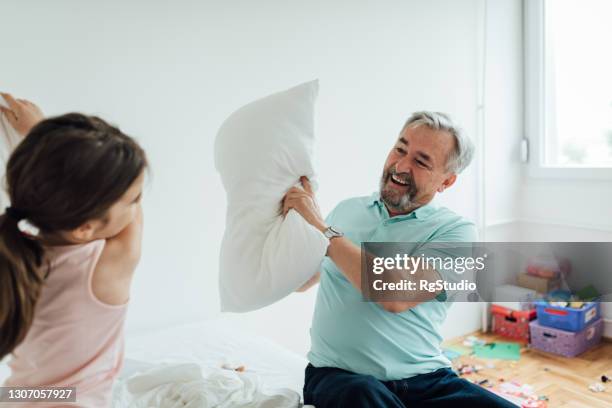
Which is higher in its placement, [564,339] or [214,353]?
[214,353]

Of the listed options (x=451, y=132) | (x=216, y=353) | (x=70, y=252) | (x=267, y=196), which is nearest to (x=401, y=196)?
(x=451, y=132)

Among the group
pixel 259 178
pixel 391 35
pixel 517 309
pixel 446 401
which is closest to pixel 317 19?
pixel 391 35

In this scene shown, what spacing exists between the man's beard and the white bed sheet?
61 cm

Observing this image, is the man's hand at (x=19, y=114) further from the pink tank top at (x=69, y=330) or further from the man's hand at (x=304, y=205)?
the man's hand at (x=304, y=205)

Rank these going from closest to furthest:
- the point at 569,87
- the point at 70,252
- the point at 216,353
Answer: the point at 70,252
the point at 216,353
the point at 569,87

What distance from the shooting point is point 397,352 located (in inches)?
59.1

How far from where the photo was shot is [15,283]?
0.77 m

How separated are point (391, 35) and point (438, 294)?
163 cm

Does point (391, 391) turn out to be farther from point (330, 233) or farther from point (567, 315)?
point (567, 315)

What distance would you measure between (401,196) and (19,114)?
1.08m

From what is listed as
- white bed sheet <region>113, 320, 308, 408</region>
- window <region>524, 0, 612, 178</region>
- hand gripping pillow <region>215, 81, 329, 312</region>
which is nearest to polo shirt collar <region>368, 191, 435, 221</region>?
hand gripping pillow <region>215, 81, 329, 312</region>

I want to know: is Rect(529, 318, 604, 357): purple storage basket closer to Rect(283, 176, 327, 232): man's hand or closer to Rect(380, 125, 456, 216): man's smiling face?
Rect(380, 125, 456, 216): man's smiling face

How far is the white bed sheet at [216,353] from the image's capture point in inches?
64.9

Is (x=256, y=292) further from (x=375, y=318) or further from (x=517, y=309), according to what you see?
(x=517, y=309)
